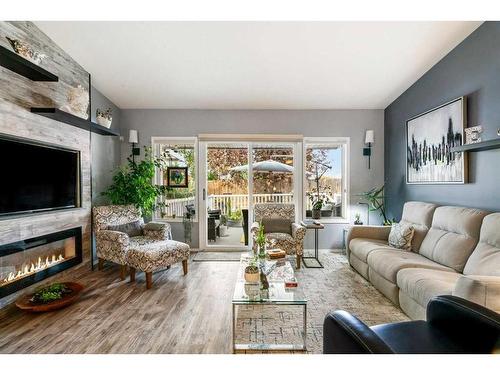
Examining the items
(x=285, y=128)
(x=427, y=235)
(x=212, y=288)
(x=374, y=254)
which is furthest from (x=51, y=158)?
(x=427, y=235)

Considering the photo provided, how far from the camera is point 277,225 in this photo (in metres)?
4.12

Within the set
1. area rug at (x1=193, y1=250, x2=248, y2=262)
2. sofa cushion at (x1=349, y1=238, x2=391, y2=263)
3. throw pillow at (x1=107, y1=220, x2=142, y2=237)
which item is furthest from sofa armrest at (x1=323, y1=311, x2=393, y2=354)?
throw pillow at (x1=107, y1=220, x2=142, y2=237)

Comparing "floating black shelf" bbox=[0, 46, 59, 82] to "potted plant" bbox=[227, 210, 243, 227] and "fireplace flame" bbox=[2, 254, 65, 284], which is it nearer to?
"fireplace flame" bbox=[2, 254, 65, 284]

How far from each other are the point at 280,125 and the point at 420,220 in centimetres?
256

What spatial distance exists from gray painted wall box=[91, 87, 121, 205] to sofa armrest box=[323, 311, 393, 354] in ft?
12.0

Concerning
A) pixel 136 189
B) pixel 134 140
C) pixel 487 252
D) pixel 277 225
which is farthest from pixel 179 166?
pixel 487 252

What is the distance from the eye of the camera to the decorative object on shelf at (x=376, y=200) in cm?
440

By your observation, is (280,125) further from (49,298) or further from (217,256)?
(49,298)

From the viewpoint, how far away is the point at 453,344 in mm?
1315

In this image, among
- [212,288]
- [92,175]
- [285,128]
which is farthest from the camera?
[285,128]

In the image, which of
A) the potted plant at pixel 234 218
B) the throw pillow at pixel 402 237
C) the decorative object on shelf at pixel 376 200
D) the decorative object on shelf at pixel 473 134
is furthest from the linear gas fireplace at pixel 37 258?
the decorative object on shelf at pixel 473 134

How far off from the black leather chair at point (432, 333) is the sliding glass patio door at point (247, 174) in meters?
3.26

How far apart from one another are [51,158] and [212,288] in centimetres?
233

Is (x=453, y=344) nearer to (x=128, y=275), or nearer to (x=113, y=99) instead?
(x=128, y=275)
